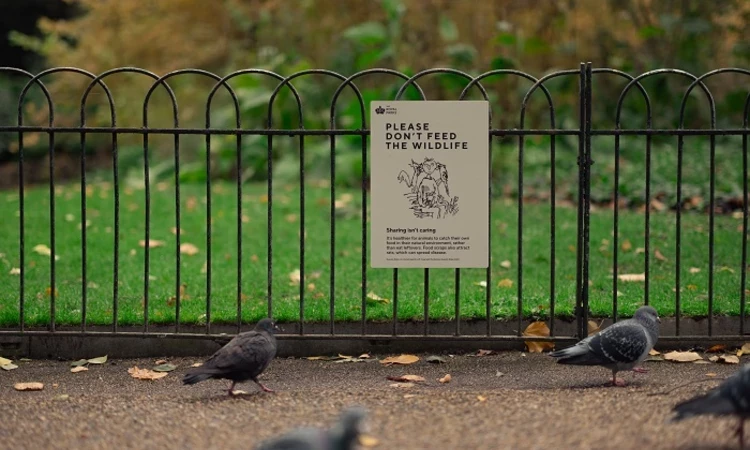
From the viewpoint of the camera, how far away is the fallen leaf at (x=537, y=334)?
5.91 m

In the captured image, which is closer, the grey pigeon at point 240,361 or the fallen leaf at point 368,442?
the fallen leaf at point 368,442

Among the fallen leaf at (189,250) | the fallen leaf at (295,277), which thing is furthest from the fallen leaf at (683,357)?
the fallen leaf at (189,250)

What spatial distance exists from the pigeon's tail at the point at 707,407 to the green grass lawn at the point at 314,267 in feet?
7.50

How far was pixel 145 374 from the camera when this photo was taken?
5520 millimetres

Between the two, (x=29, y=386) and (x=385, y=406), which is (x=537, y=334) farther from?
(x=29, y=386)

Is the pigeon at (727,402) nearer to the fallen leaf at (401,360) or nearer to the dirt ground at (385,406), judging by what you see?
the dirt ground at (385,406)

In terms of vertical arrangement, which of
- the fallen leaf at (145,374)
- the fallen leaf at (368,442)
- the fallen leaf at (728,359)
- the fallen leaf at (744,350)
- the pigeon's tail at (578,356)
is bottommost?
the fallen leaf at (368,442)

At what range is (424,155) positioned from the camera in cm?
561

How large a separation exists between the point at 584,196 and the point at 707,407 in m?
2.08

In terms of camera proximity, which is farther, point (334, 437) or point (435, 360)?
point (435, 360)

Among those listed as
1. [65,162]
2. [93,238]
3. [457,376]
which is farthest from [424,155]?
[65,162]

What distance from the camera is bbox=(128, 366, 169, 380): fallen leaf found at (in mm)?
5496

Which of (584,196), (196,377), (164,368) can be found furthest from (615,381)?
(164,368)

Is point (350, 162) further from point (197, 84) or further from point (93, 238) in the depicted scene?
point (197, 84)
